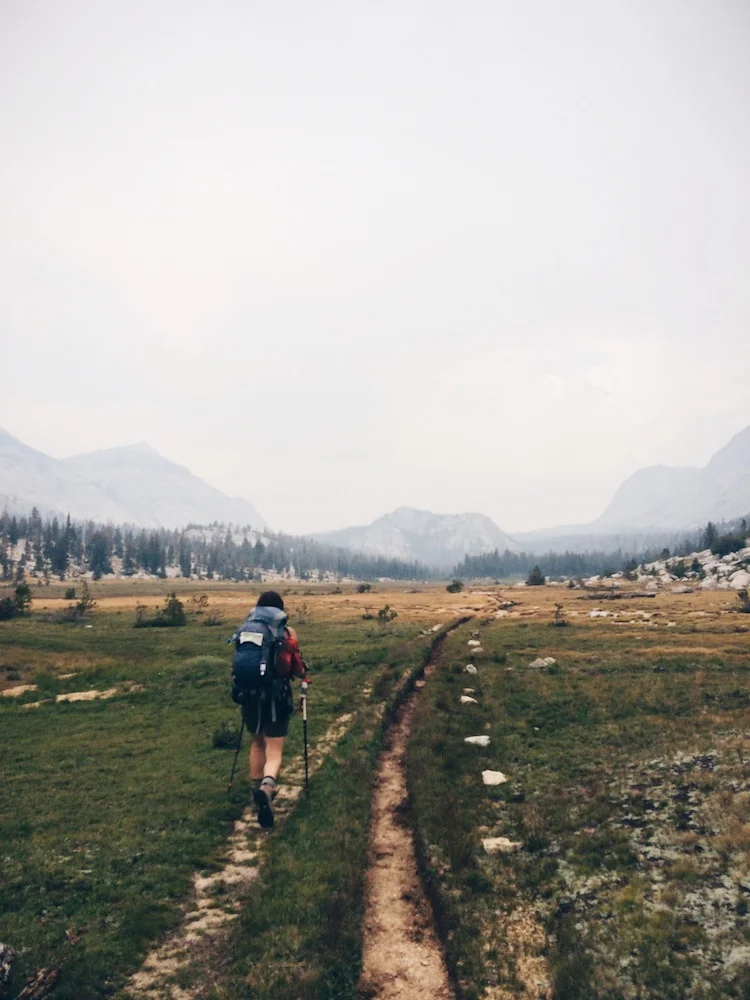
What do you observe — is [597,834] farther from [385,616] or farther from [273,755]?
[385,616]

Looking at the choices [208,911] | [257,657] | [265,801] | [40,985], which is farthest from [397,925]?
[257,657]

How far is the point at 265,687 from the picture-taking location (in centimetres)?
1309

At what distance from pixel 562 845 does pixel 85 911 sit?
368 inches

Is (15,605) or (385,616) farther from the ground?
(15,605)

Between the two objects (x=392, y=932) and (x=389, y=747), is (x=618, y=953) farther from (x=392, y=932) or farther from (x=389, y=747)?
(x=389, y=747)

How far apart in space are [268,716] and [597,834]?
307 inches

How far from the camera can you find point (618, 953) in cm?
809

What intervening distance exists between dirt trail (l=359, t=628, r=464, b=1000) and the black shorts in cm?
333

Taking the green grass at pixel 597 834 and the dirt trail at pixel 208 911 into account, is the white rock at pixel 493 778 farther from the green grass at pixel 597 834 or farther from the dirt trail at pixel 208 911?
the dirt trail at pixel 208 911

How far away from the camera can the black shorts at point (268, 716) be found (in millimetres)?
13047

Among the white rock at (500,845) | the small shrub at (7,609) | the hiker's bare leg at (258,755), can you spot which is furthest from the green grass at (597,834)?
the small shrub at (7,609)

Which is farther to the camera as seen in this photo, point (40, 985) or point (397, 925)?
point (397, 925)

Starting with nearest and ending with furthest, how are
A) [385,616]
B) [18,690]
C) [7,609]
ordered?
1. [18,690]
2. [385,616]
3. [7,609]

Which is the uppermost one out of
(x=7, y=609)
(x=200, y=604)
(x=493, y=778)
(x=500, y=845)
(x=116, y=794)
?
(x=7, y=609)
